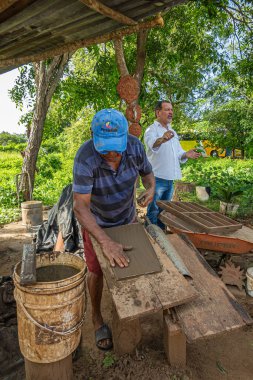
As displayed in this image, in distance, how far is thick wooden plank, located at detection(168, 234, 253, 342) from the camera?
5.86 feet

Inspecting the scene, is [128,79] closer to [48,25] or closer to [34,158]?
[48,25]

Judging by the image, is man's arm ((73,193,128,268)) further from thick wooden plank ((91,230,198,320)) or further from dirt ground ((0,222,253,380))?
dirt ground ((0,222,253,380))

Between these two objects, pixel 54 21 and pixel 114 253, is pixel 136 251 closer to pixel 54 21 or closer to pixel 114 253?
pixel 114 253

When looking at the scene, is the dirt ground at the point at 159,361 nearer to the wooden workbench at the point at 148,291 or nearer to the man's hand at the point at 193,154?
the wooden workbench at the point at 148,291

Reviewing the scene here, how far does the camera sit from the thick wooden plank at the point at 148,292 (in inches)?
69.1

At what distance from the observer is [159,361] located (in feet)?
7.63

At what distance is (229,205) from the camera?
616cm

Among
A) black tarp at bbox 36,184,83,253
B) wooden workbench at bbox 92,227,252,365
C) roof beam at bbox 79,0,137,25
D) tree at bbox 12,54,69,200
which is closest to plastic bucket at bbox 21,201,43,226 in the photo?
black tarp at bbox 36,184,83,253

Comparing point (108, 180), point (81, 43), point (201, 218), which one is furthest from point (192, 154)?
point (108, 180)

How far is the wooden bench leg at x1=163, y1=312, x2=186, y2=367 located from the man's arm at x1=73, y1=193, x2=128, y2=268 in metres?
0.50

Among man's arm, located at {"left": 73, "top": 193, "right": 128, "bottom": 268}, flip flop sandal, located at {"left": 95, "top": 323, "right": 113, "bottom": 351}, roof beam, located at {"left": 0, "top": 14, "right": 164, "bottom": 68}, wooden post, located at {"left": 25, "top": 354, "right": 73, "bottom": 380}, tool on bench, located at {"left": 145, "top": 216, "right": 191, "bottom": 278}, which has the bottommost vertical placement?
flip flop sandal, located at {"left": 95, "top": 323, "right": 113, "bottom": 351}

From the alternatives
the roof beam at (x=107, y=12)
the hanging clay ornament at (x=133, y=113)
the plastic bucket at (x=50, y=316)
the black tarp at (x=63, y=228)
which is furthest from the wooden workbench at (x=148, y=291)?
the hanging clay ornament at (x=133, y=113)

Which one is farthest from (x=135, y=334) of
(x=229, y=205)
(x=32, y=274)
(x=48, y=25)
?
(x=229, y=205)

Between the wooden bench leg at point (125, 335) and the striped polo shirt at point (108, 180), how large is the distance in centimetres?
80
